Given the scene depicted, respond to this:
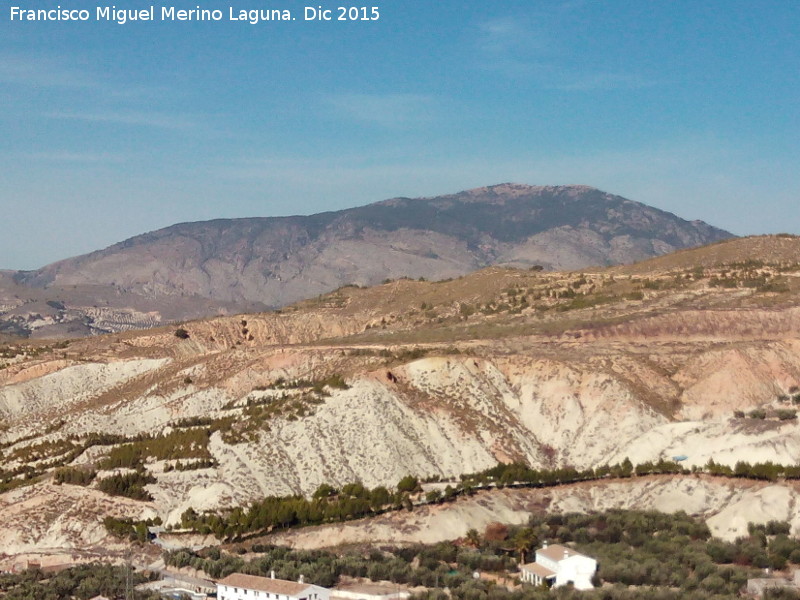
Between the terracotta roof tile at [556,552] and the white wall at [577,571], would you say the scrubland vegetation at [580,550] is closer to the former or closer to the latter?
the white wall at [577,571]

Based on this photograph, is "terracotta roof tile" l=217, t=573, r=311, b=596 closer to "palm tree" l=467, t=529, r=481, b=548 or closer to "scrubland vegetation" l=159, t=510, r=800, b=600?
"scrubland vegetation" l=159, t=510, r=800, b=600

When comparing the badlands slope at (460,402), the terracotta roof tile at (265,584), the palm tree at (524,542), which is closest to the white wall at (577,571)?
the palm tree at (524,542)

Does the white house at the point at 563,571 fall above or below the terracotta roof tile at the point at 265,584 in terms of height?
below

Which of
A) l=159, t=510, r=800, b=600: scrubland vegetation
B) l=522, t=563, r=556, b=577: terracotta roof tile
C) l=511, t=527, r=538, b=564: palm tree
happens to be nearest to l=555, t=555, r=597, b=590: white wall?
l=522, t=563, r=556, b=577: terracotta roof tile

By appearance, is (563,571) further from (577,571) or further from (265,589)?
(265,589)

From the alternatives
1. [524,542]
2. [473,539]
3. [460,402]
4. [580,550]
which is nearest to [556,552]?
[524,542]

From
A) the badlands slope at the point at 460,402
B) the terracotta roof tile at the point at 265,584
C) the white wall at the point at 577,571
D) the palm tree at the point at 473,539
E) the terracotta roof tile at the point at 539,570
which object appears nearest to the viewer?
the terracotta roof tile at the point at 265,584
